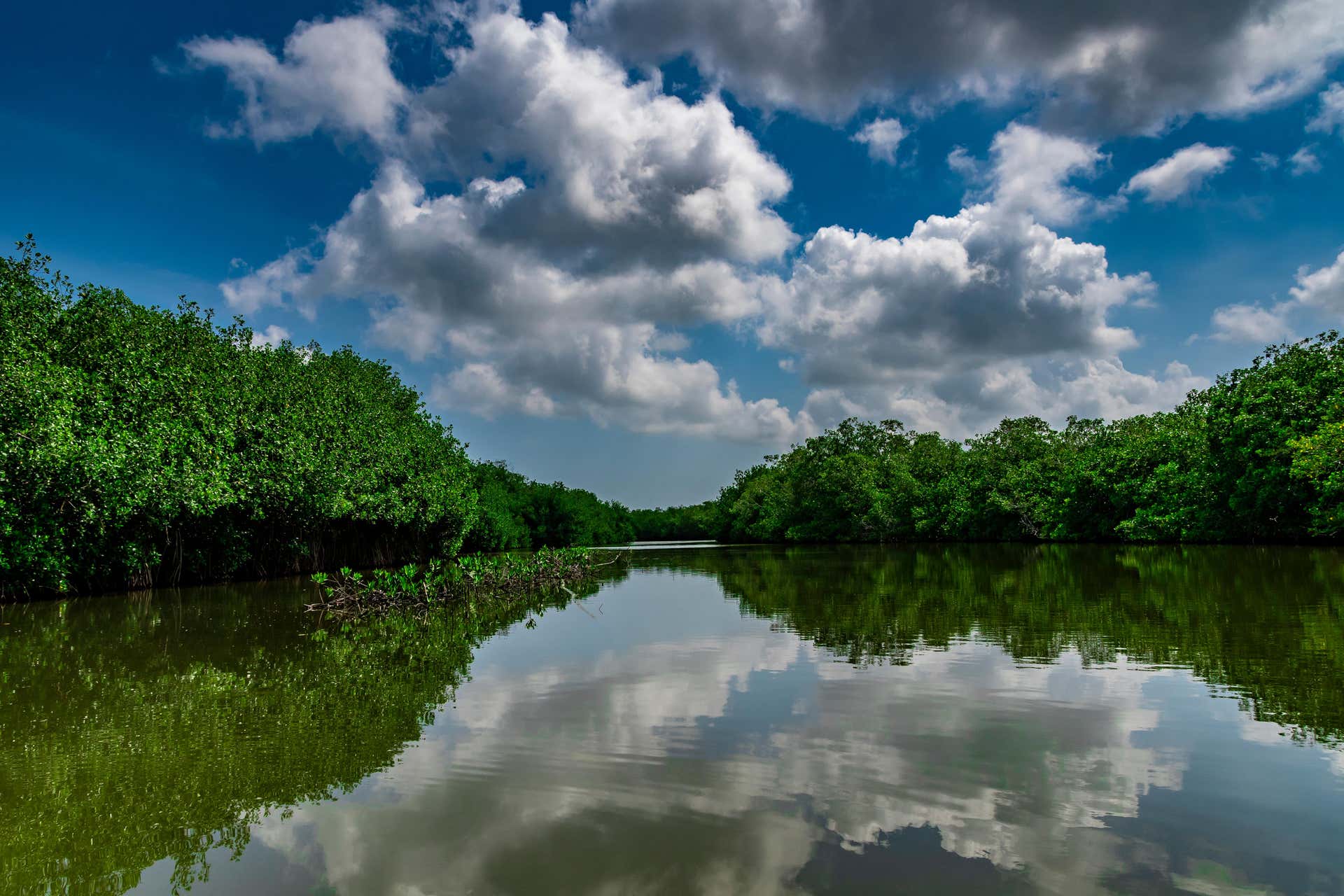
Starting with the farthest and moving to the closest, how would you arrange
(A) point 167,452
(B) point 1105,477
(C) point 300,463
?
(B) point 1105,477 → (C) point 300,463 → (A) point 167,452

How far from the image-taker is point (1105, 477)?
164ft

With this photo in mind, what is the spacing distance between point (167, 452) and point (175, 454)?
317 millimetres


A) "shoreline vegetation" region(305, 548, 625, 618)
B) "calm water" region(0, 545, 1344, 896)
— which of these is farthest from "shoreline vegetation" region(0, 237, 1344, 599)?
"calm water" region(0, 545, 1344, 896)

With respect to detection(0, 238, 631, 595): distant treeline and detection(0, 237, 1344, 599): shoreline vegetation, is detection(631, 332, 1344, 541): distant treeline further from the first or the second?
detection(0, 238, 631, 595): distant treeline

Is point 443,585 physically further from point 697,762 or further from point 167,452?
point 697,762

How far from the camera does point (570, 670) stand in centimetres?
1087

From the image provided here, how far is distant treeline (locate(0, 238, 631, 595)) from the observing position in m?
18.6

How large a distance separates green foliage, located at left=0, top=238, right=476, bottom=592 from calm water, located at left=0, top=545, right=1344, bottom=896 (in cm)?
744

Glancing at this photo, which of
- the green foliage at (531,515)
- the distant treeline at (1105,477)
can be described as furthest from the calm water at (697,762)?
the green foliage at (531,515)

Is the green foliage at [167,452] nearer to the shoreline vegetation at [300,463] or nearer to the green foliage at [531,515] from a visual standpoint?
the shoreline vegetation at [300,463]

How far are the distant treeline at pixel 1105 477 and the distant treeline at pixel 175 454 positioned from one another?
1479 inches

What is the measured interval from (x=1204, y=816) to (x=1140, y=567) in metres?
25.1

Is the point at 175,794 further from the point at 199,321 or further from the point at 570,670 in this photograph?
the point at 199,321

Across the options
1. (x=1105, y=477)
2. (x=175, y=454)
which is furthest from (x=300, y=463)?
(x=1105, y=477)
